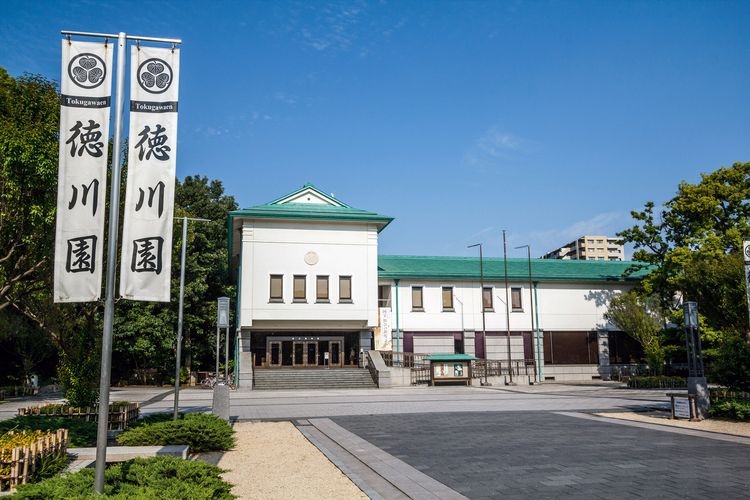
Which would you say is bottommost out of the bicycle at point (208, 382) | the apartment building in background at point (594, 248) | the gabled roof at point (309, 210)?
the bicycle at point (208, 382)

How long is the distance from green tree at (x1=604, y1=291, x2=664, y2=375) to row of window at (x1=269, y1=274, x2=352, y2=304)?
1834 cm

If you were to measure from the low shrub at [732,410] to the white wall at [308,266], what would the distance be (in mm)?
23707

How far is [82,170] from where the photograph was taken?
7.80 meters

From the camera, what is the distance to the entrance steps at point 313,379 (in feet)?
122

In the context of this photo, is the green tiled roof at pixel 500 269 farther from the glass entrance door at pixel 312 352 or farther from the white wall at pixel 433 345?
the glass entrance door at pixel 312 352

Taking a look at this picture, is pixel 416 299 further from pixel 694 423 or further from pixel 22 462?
pixel 22 462

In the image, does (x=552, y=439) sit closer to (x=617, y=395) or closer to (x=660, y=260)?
(x=617, y=395)

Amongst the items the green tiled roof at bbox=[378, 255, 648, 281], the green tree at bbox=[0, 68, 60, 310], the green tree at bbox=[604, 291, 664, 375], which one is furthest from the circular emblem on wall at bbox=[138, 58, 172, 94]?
the green tree at bbox=[604, 291, 664, 375]

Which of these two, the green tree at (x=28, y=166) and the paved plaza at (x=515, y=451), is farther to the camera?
the green tree at (x=28, y=166)

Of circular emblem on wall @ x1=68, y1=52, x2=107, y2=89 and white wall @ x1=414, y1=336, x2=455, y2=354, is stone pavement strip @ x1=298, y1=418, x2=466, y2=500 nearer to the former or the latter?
circular emblem on wall @ x1=68, y1=52, x2=107, y2=89

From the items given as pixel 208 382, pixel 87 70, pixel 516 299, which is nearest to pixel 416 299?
pixel 516 299

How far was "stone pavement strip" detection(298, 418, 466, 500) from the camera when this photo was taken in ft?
30.0

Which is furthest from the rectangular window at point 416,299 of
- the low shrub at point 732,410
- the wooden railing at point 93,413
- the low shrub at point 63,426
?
the low shrub at point 63,426

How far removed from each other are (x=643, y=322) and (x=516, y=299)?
9180 mm
